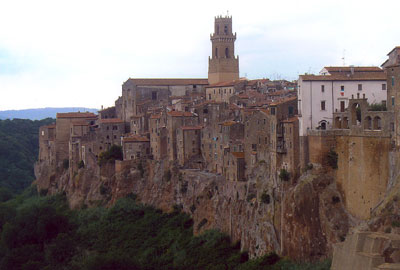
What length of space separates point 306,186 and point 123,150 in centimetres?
3096

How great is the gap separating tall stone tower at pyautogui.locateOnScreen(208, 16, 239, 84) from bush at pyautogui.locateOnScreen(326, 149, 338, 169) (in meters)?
42.5

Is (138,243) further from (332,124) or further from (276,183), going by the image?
(332,124)

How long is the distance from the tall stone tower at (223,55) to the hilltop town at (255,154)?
1.84ft

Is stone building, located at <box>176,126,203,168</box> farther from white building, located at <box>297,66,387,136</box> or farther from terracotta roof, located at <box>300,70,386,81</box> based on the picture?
white building, located at <box>297,66,387,136</box>

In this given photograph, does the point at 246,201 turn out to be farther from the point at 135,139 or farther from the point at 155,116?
the point at 135,139

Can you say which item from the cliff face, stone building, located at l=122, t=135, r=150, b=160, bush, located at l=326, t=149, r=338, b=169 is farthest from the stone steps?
stone building, located at l=122, t=135, r=150, b=160

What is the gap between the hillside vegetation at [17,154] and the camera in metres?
104

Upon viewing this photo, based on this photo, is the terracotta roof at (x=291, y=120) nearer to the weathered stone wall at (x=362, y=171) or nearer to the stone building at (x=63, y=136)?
the weathered stone wall at (x=362, y=171)

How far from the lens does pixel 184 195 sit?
5966 cm

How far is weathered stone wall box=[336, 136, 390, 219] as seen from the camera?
3662cm

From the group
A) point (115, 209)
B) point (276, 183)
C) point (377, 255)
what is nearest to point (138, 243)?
point (115, 209)

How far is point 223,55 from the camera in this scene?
83.8 meters

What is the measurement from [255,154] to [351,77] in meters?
9.02

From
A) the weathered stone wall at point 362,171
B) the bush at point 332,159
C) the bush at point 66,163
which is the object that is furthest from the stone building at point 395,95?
the bush at point 66,163
